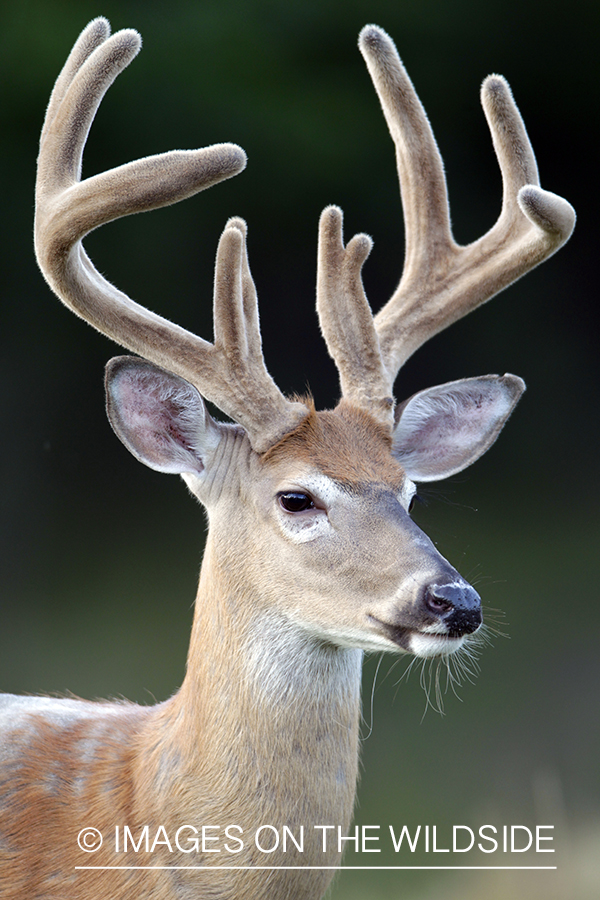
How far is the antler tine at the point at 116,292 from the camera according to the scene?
2.05 metres

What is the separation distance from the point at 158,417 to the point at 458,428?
0.72 metres

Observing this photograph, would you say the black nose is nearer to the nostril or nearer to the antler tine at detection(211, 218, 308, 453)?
the nostril

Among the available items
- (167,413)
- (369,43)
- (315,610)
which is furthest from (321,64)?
(315,610)

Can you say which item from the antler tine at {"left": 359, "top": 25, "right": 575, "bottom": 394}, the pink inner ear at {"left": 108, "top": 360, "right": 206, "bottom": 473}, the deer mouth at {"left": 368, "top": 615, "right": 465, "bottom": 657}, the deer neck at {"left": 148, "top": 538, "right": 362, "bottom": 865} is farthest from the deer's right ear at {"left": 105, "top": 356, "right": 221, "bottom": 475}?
the deer mouth at {"left": 368, "top": 615, "right": 465, "bottom": 657}

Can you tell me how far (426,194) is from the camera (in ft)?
8.86

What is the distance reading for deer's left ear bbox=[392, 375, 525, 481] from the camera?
240 cm

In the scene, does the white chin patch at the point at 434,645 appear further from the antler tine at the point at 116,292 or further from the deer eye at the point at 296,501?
the antler tine at the point at 116,292

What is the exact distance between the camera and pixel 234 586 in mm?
2027

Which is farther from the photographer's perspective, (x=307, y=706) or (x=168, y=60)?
(x=168, y=60)

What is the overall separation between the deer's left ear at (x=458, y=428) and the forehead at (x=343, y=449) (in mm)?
253

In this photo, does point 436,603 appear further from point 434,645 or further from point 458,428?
point 458,428

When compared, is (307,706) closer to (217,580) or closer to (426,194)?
(217,580)

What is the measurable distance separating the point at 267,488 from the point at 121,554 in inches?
130

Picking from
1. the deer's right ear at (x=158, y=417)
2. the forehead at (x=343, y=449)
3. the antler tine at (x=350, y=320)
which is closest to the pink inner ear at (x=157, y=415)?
the deer's right ear at (x=158, y=417)
